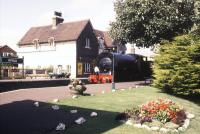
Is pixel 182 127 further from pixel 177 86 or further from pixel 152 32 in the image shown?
pixel 152 32

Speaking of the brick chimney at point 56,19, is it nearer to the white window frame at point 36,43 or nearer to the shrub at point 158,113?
the white window frame at point 36,43

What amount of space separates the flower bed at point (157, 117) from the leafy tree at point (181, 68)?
7.54 m

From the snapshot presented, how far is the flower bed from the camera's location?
1588 centimetres

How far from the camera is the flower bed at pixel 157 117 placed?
52.1 ft

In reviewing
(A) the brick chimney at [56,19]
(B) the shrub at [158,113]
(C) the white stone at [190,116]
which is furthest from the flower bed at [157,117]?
(A) the brick chimney at [56,19]

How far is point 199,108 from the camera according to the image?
76.7ft

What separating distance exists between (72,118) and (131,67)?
2936 centimetres

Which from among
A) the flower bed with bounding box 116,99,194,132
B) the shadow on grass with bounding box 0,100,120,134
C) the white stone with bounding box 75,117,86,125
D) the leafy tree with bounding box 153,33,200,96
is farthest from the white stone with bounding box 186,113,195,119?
the white stone with bounding box 75,117,86,125

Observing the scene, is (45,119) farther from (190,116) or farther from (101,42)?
(101,42)

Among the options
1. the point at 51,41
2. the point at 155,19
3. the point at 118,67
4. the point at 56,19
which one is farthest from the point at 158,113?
the point at 56,19

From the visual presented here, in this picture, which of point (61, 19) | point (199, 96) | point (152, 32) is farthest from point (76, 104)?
point (61, 19)

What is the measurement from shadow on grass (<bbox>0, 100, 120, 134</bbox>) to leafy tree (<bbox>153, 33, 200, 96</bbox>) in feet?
29.4

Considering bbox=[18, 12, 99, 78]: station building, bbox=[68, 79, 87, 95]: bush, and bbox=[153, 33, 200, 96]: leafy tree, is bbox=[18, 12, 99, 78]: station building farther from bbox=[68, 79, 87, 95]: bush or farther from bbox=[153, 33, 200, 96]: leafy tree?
bbox=[68, 79, 87, 95]: bush

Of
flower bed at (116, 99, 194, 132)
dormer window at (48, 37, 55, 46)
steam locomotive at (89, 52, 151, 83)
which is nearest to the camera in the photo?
flower bed at (116, 99, 194, 132)
